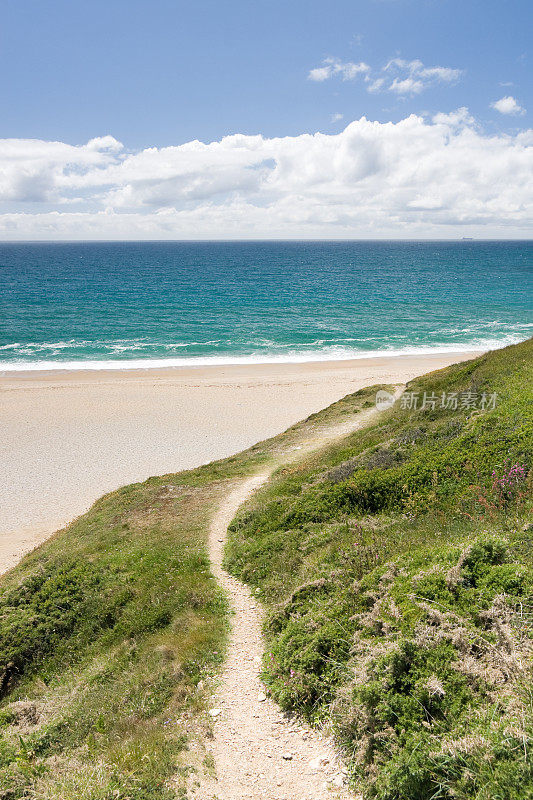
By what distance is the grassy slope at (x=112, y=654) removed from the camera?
6.66 metres

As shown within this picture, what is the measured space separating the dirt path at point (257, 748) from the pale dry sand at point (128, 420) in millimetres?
14185

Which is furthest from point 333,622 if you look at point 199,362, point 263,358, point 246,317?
point 246,317

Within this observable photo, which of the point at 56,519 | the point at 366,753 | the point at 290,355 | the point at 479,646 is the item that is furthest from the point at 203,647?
the point at 290,355

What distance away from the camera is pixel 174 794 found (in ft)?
19.7

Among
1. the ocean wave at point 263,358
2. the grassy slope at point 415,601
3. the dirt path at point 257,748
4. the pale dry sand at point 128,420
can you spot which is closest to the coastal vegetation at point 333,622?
the grassy slope at point 415,601

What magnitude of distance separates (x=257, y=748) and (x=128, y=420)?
3089 centimetres

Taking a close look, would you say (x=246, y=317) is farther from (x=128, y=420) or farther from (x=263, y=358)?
(x=128, y=420)

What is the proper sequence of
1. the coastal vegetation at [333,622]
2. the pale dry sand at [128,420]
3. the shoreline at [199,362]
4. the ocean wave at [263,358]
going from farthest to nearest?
the ocean wave at [263,358], the shoreline at [199,362], the pale dry sand at [128,420], the coastal vegetation at [333,622]

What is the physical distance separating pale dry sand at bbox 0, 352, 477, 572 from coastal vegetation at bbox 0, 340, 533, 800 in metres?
8.64

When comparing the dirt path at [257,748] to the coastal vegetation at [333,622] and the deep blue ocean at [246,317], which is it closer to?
the coastal vegetation at [333,622]

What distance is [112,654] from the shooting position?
10352 millimetres

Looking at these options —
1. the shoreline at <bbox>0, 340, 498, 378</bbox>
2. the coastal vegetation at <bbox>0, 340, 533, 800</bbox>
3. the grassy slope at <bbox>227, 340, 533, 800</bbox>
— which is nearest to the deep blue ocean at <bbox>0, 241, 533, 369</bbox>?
the shoreline at <bbox>0, 340, 498, 378</bbox>

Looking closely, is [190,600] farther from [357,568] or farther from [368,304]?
[368,304]

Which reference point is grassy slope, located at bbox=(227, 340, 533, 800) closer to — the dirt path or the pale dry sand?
the dirt path
